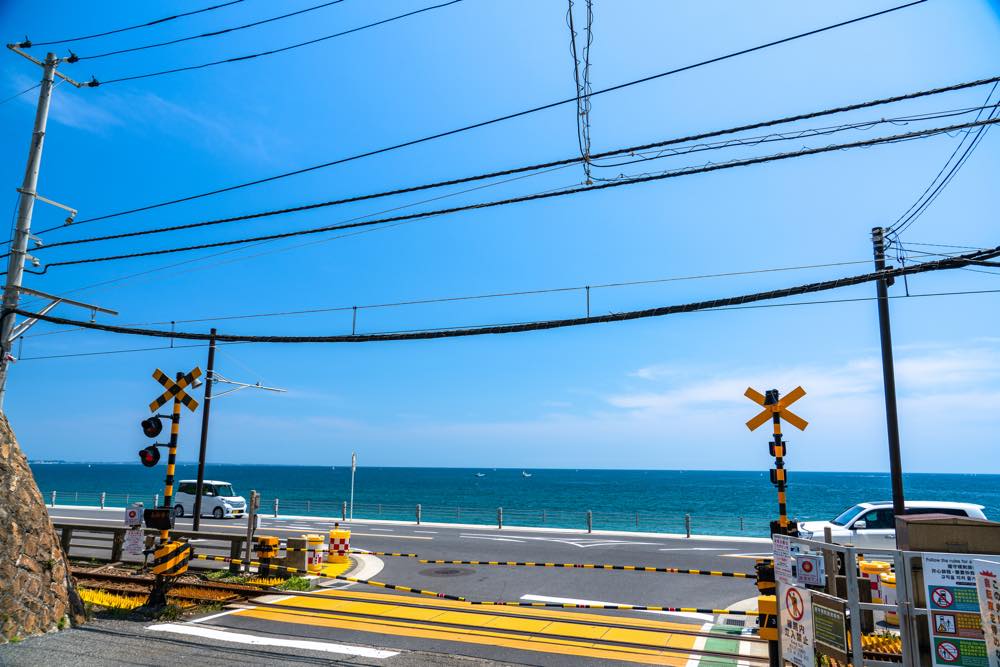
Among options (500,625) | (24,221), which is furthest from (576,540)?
(24,221)

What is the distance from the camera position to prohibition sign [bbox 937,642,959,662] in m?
6.23

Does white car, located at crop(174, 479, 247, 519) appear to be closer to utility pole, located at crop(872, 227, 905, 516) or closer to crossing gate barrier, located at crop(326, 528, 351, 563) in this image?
crossing gate barrier, located at crop(326, 528, 351, 563)

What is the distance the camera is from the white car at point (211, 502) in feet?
101

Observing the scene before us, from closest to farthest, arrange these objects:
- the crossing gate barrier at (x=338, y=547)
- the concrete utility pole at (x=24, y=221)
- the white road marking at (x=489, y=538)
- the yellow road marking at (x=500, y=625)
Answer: the yellow road marking at (x=500, y=625), the concrete utility pole at (x=24, y=221), the crossing gate barrier at (x=338, y=547), the white road marking at (x=489, y=538)

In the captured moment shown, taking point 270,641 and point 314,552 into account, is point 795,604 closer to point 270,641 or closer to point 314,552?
point 270,641

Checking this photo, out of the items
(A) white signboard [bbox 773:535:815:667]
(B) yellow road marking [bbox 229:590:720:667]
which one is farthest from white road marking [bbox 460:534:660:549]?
(A) white signboard [bbox 773:535:815:667]

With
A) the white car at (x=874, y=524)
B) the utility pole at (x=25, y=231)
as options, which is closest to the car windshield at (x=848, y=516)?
the white car at (x=874, y=524)

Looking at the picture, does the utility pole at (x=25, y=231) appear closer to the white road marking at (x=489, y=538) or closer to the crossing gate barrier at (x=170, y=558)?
the crossing gate barrier at (x=170, y=558)

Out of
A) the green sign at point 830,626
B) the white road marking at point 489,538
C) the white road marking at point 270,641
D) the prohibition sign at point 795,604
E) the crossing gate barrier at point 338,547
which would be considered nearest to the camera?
the green sign at point 830,626

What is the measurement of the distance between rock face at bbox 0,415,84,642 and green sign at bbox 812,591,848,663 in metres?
10.6

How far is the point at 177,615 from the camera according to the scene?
10.2 m

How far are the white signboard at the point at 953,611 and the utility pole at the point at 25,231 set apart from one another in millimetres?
15155

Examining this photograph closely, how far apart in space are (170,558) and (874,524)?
16.7 metres

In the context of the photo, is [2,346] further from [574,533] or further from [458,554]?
[574,533]
